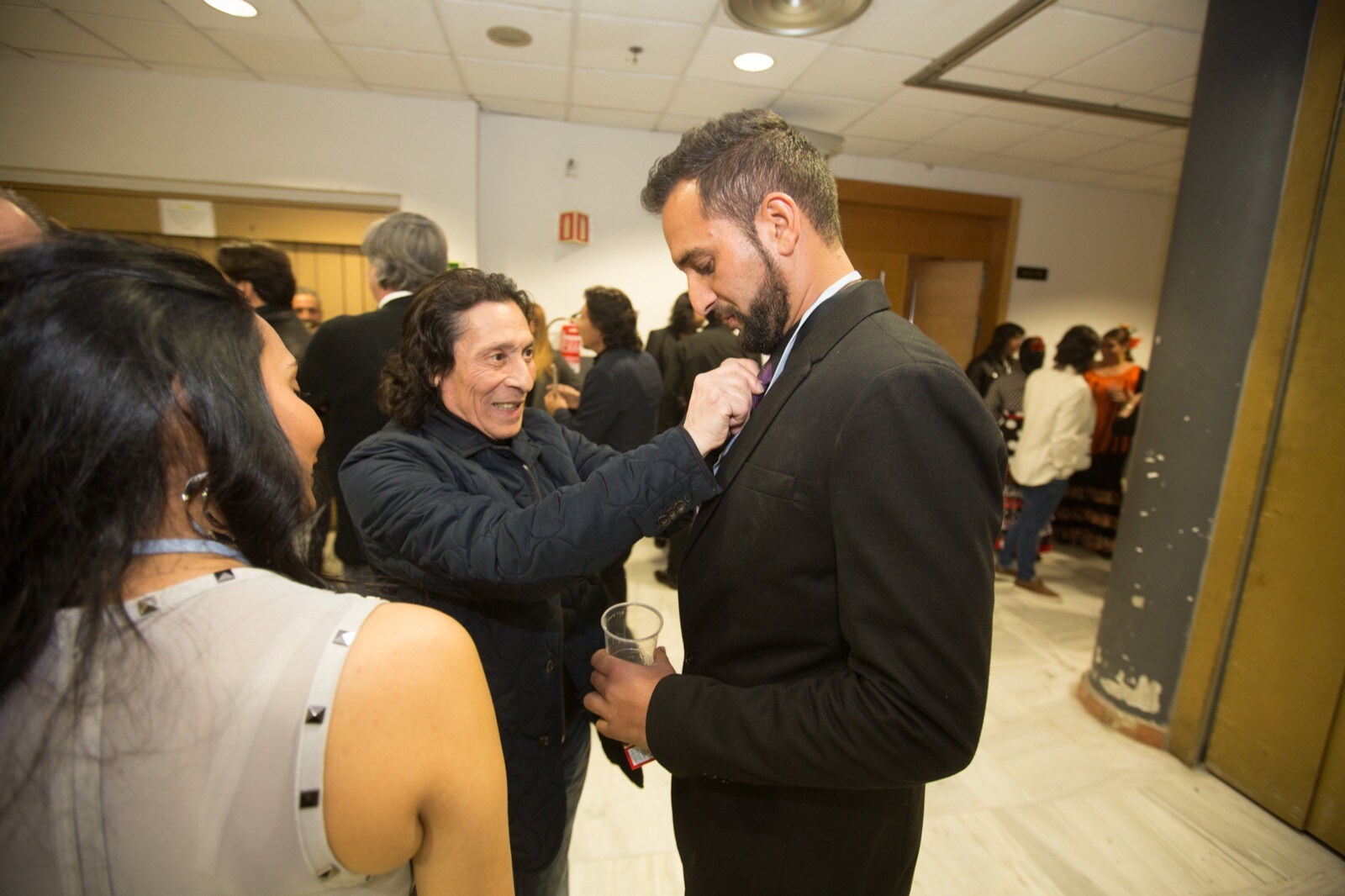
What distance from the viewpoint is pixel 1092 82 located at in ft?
11.3

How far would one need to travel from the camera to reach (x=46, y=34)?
3375mm

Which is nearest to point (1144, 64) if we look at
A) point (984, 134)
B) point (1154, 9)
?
point (1154, 9)

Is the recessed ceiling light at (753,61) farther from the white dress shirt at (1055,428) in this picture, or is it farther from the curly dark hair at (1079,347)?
the white dress shirt at (1055,428)

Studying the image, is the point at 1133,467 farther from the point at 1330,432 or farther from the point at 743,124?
the point at 743,124

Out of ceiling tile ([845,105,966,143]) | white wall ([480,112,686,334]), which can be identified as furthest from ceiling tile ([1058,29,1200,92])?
white wall ([480,112,686,334])

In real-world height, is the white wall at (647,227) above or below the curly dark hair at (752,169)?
above

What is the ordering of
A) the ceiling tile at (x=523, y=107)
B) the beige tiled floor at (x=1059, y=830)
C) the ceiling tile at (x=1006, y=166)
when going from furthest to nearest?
the ceiling tile at (x=1006, y=166) → the ceiling tile at (x=523, y=107) → the beige tiled floor at (x=1059, y=830)

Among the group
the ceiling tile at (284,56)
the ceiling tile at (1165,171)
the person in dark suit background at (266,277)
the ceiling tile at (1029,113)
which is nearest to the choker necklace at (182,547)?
the person in dark suit background at (266,277)

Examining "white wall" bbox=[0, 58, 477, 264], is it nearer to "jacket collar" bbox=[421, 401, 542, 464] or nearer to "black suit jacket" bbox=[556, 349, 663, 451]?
"black suit jacket" bbox=[556, 349, 663, 451]

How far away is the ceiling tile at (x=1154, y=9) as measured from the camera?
8.66 ft

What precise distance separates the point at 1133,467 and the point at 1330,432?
0.61 meters

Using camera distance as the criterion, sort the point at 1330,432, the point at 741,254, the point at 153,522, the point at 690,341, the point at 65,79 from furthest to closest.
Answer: the point at 65,79
the point at 690,341
the point at 1330,432
the point at 741,254
the point at 153,522

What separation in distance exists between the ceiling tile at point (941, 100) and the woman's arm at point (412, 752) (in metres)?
4.33

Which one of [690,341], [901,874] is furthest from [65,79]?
[901,874]
